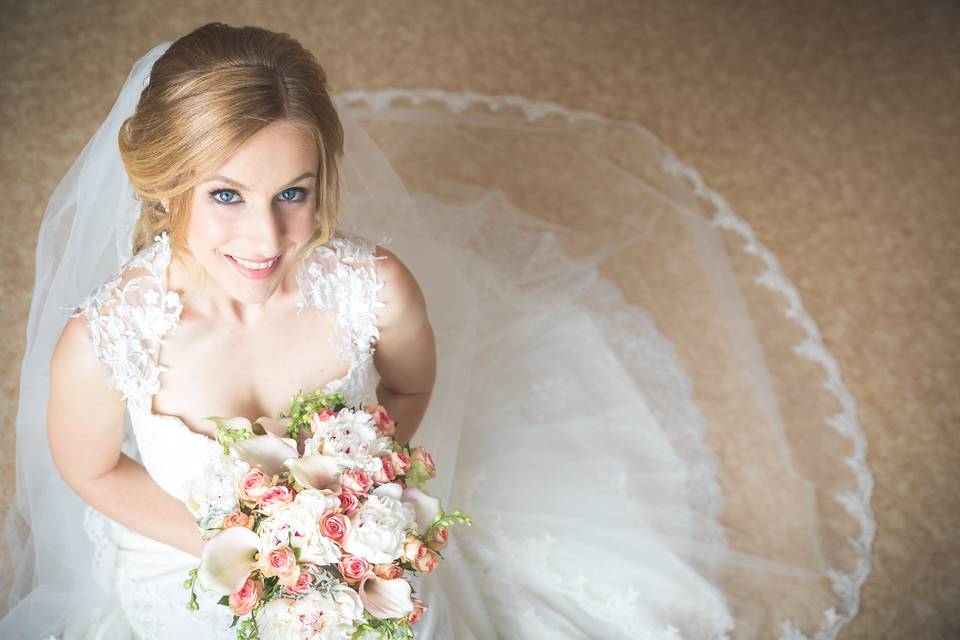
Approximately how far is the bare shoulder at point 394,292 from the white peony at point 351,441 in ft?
1.74

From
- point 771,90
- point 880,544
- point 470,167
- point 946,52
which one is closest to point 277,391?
point 470,167

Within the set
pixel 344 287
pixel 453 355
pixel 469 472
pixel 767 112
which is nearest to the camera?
pixel 344 287

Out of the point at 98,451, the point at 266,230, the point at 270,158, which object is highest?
the point at 270,158

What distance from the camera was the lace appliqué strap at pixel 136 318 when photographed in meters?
1.70

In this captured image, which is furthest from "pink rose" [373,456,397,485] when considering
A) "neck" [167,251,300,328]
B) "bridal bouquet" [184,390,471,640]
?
"neck" [167,251,300,328]

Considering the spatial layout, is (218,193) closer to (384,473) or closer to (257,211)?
(257,211)

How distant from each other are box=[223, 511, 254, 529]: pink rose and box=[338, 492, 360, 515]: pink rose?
153mm

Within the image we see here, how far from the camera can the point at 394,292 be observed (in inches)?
79.5

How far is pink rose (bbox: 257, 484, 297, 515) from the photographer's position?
1357 millimetres

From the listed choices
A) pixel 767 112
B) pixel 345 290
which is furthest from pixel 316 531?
pixel 767 112

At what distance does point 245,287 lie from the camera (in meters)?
1.66

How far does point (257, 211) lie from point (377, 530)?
0.64 metres

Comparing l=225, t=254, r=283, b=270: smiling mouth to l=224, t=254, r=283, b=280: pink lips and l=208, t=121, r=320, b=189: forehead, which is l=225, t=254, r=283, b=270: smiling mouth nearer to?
l=224, t=254, r=283, b=280: pink lips

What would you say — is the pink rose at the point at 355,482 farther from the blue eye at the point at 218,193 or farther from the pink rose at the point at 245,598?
the blue eye at the point at 218,193
